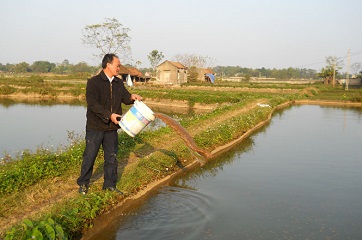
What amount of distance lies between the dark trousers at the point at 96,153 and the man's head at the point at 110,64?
82 centimetres

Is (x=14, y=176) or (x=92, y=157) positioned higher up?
(x=92, y=157)

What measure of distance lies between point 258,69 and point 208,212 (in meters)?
144

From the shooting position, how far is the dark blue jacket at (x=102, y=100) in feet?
15.3

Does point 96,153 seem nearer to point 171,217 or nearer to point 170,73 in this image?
point 171,217

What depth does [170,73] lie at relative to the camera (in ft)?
164

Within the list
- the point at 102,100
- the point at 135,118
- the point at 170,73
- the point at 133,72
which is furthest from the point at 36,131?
the point at 170,73

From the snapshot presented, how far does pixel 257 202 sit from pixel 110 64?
3312mm

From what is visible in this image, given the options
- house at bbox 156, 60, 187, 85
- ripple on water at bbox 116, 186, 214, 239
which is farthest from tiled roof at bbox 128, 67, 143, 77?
ripple on water at bbox 116, 186, 214, 239

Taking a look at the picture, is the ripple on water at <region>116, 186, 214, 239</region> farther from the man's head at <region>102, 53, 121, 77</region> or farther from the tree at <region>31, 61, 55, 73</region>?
the tree at <region>31, 61, 55, 73</region>

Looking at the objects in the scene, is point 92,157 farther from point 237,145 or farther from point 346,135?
point 346,135

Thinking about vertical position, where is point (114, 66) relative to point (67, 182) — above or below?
above

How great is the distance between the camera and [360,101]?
30.2 meters

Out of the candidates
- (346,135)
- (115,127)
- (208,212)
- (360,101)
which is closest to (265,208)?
(208,212)

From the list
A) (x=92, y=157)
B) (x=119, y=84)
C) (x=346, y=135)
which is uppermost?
(x=119, y=84)
